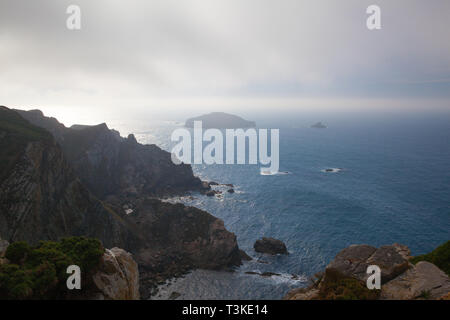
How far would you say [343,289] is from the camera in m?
19.5

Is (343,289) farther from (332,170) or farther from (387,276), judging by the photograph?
(332,170)

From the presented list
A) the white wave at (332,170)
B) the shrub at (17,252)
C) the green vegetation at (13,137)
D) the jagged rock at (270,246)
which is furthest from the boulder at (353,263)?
the white wave at (332,170)

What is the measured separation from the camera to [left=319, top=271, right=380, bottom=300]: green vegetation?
18594mm

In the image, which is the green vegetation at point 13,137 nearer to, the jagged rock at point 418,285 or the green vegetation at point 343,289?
the green vegetation at point 343,289

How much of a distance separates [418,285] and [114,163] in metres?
114

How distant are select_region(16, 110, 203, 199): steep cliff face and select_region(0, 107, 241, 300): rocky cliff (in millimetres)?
28800

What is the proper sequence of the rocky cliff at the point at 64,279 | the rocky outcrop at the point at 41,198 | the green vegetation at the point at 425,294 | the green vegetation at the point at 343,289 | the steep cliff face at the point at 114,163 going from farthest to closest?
1. the steep cliff face at the point at 114,163
2. the rocky outcrop at the point at 41,198
3. the green vegetation at the point at 343,289
4. the green vegetation at the point at 425,294
5. the rocky cliff at the point at 64,279

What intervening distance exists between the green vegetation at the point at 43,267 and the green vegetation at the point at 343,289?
60.9ft

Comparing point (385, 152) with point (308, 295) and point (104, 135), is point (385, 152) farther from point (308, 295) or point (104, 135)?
point (308, 295)

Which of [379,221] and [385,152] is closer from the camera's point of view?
[379,221]

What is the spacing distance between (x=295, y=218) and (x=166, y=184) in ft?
197

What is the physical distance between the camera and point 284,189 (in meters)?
119

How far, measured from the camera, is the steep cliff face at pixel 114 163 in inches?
3930
